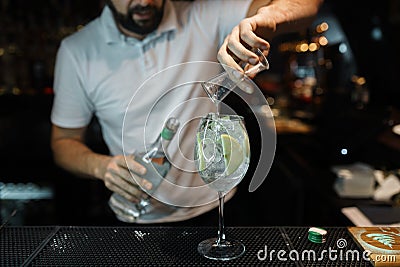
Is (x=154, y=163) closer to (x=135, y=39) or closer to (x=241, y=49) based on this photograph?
(x=241, y=49)

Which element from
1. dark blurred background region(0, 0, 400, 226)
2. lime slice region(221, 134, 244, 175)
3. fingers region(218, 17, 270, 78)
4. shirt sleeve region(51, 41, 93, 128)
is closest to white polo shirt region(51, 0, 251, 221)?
shirt sleeve region(51, 41, 93, 128)

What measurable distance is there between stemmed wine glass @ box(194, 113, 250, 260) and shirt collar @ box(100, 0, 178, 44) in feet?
2.23

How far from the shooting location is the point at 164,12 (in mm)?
1543

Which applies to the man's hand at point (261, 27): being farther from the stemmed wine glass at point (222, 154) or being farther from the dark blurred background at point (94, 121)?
the dark blurred background at point (94, 121)

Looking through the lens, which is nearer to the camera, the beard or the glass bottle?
the glass bottle

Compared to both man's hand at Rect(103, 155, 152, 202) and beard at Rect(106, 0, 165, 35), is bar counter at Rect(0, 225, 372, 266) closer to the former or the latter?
man's hand at Rect(103, 155, 152, 202)

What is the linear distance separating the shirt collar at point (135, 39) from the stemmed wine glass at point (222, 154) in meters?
0.68

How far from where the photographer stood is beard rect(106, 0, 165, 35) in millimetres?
1415

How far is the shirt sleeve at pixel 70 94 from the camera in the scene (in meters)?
1.57

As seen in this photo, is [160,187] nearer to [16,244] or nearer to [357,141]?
[16,244]

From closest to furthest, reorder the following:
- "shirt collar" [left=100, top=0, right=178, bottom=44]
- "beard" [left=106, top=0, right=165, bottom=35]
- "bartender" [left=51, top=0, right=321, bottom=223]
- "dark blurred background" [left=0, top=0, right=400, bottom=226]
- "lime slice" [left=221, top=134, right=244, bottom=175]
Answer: "lime slice" [left=221, top=134, right=244, bottom=175] < "bartender" [left=51, top=0, right=321, bottom=223] < "beard" [left=106, top=0, right=165, bottom=35] < "shirt collar" [left=100, top=0, right=178, bottom=44] < "dark blurred background" [left=0, top=0, right=400, bottom=226]

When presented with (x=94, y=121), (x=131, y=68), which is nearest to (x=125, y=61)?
(x=131, y=68)

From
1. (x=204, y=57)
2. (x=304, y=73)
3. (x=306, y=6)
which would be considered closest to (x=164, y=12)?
(x=204, y=57)

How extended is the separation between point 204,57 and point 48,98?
1693mm
